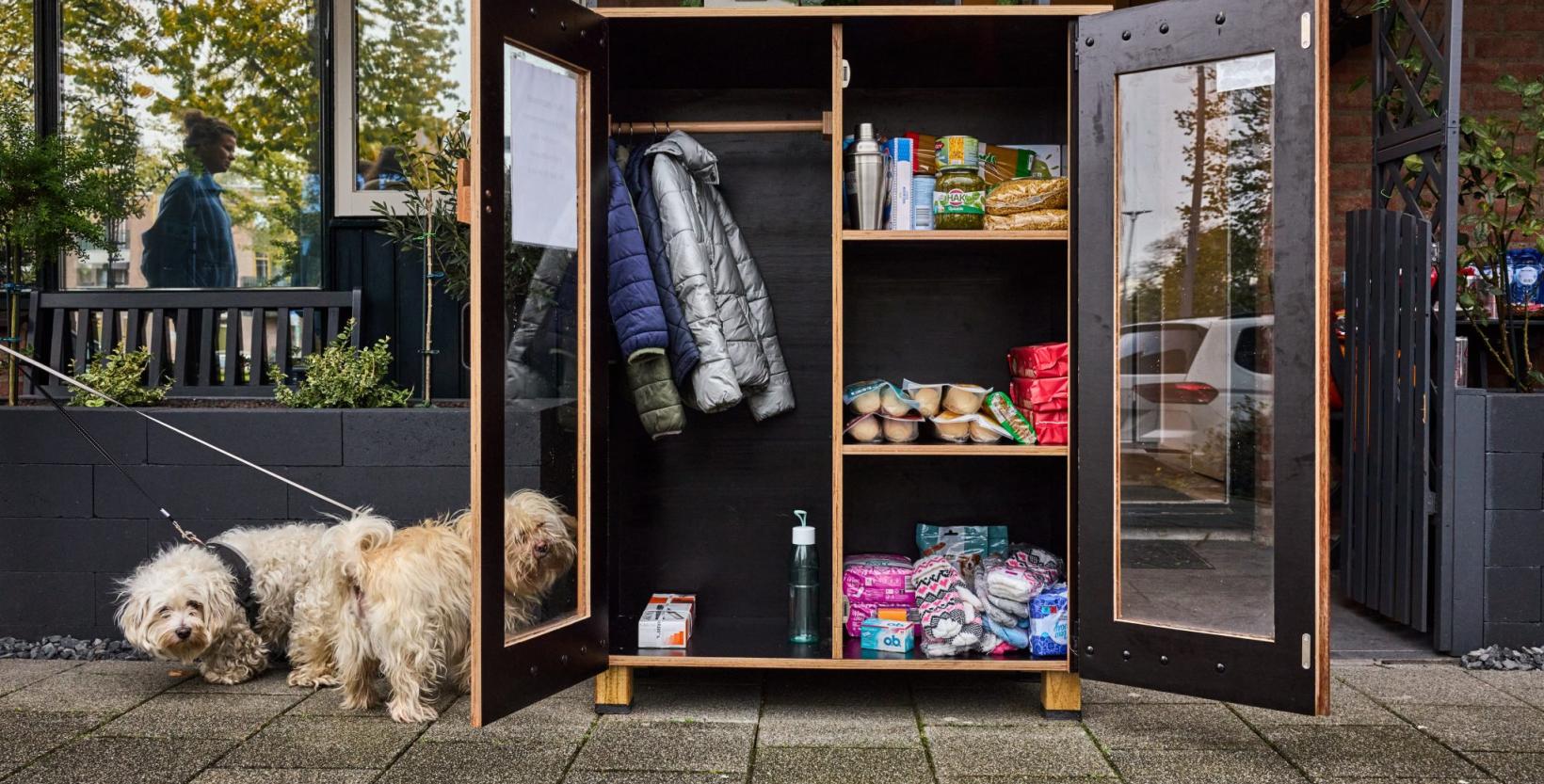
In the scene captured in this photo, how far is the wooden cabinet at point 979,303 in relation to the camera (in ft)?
8.77

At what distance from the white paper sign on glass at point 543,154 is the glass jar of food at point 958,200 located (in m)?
1.06

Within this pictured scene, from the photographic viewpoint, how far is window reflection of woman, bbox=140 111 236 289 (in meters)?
4.61

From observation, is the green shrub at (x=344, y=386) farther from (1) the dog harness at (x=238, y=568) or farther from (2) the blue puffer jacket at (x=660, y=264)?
(2) the blue puffer jacket at (x=660, y=264)

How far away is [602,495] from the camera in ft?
10.4

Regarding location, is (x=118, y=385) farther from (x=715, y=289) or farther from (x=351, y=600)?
(x=715, y=289)

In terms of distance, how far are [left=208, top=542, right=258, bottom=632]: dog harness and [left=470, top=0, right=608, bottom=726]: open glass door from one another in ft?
3.84

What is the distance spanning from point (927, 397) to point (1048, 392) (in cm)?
36

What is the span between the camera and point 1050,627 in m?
3.08

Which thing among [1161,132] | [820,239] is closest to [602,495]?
[820,239]

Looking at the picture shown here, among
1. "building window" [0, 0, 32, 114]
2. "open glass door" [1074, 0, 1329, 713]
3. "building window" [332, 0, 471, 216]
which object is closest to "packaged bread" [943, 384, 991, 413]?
"open glass door" [1074, 0, 1329, 713]

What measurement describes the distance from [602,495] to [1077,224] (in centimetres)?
155

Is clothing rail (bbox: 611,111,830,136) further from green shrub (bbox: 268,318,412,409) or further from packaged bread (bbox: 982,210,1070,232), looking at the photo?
green shrub (bbox: 268,318,412,409)

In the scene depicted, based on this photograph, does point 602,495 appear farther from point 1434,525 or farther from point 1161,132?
point 1434,525

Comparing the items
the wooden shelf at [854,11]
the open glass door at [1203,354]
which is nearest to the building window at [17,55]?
the wooden shelf at [854,11]
